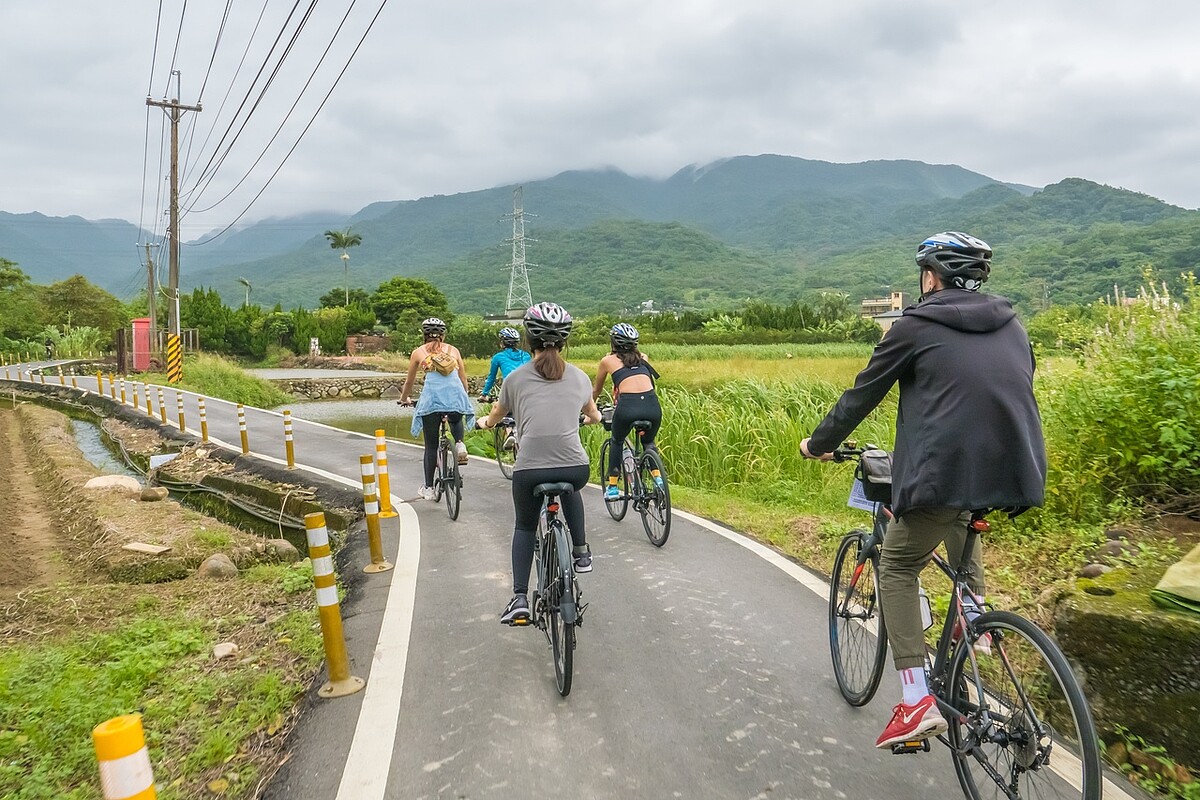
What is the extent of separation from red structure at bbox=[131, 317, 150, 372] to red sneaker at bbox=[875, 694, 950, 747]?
43.6 m

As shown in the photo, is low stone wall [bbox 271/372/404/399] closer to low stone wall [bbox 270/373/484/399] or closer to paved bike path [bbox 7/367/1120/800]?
low stone wall [bbox 270/373/484/399]

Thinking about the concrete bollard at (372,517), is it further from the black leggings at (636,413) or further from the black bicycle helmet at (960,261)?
the black bicycle helmet at (960,261)

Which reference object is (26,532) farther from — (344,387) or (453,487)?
(344,387)

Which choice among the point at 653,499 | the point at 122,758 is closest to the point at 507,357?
the point at 653,499

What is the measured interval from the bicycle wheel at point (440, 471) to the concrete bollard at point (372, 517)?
2292 mm

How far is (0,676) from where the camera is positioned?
4.77 m

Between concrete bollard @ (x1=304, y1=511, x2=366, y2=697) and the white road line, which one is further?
concrete bollard @ (x1=304, y1=511, x2=366, y2=697)

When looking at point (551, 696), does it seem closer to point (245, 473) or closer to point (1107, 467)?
point (1107, 467)

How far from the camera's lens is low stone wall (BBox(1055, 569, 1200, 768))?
334cm

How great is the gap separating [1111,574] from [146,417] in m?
23.1

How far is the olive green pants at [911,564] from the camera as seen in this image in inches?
123

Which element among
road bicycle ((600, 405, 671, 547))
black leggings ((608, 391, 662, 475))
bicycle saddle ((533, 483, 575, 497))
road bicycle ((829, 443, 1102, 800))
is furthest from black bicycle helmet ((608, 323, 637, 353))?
road bicycle ((829, 443, 1102, 800))

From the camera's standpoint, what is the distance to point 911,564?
3213mm

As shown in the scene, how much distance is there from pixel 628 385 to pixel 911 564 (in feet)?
15.7
